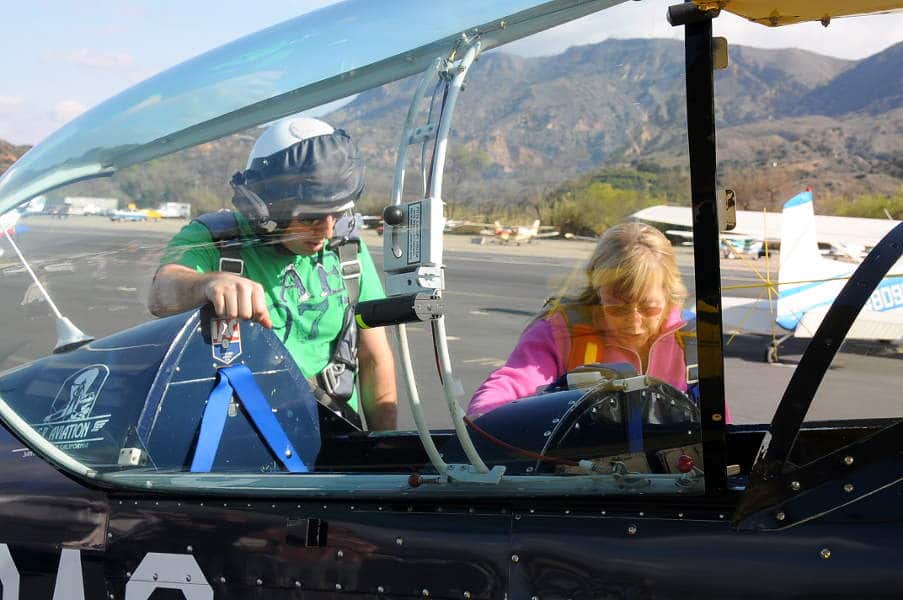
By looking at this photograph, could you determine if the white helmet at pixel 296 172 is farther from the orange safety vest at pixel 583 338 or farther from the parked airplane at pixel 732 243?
the parked airplane at pixel 732 243

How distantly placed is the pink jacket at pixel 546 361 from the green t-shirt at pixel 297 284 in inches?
12.4

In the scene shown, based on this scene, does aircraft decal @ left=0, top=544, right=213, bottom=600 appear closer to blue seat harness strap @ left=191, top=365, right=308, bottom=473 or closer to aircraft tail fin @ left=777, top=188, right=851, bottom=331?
blue seat harness strap @ left=191, top=365, right=308, bottom=473

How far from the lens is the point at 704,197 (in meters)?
1.28

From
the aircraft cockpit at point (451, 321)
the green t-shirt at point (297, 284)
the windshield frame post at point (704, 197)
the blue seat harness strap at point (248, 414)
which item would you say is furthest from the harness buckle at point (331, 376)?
the windshield frame post at point (704, 197)

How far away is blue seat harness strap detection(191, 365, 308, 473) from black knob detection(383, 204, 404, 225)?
65 cm

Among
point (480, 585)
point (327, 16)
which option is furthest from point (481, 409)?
point (327, 16)

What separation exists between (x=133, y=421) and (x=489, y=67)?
103 cm

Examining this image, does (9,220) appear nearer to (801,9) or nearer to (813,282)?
(801,9)

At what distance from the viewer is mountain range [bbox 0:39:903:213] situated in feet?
4.72

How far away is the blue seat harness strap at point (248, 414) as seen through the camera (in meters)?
1.92

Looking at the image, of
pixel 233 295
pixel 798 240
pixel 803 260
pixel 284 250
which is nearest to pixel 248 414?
pixel 233 295

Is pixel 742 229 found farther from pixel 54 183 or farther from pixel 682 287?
pixel 54 183

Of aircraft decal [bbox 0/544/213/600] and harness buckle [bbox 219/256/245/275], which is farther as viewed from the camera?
harness buckle [bbox 219/256/245/275]

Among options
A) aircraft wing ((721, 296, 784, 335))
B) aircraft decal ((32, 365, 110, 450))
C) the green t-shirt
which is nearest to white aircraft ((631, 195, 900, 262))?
the green t-shirt
